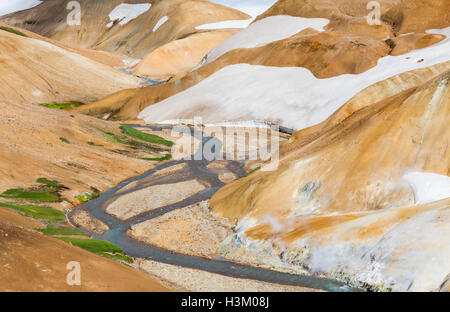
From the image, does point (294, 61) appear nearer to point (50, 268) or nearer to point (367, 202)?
point (367, 202)

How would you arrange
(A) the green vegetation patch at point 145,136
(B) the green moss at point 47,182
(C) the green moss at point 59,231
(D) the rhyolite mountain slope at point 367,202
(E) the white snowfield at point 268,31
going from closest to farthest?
1. (D) the rhyolite mountain slope at point 367,202
2. (C) the green moss at point 59,231
3. (B) the green moss at point 47,182
4. (A) the green vegetation patch at point 145,136
5. (E) the white snowfield at point 268,31

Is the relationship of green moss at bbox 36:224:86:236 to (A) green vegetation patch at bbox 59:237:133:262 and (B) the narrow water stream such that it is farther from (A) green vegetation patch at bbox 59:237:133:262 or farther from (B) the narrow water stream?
(A) green vegetation patch at bbox 59:237:133:262

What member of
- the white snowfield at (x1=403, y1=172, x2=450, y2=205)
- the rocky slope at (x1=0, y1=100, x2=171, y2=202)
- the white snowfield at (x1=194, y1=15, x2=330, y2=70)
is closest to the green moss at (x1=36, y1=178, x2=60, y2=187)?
the rocky slope at (x1=0, y1=100, x2=171, y2=202)

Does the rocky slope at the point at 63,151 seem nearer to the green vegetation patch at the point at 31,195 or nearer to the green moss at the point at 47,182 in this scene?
the green moss at the point at 47,182

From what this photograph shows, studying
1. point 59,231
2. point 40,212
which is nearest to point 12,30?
point 40,212

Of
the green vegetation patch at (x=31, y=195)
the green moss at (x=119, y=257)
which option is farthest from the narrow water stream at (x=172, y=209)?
the green vegetation patch at (x=31, y=195)
